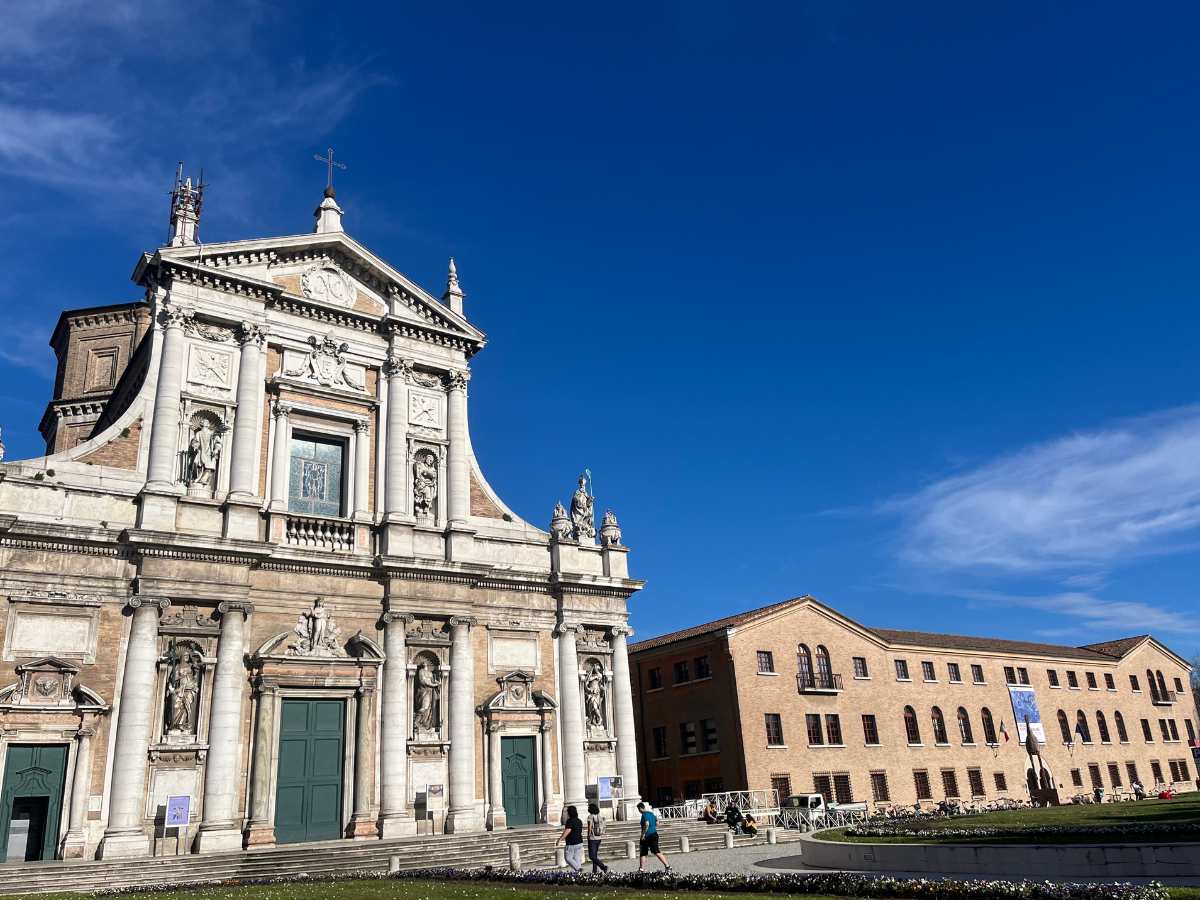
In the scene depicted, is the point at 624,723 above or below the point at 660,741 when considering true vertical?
below

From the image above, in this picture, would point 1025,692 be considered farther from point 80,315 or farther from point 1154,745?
point 80,315

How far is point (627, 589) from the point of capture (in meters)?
32.3

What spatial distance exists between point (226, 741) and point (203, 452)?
7.83 m

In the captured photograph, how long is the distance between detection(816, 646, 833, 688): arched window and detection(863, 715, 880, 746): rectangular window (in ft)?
9.05

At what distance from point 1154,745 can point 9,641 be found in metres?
66.6

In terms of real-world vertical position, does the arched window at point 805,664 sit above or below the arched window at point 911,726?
above

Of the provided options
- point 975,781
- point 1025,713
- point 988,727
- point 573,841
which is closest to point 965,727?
point 988,727

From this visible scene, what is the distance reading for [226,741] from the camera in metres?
24.0

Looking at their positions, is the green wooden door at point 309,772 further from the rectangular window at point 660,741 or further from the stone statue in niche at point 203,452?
the rectangular window at point 660,741

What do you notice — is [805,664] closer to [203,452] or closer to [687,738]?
[687,738]

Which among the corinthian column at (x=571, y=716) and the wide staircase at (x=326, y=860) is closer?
the wide staircase at (x=326, y=860)

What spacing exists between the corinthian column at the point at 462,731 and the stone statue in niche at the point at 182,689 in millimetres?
7029

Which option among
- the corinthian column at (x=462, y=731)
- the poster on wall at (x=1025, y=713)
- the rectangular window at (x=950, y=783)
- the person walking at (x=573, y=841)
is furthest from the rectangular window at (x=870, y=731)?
the person walking at (x=573, y=841)

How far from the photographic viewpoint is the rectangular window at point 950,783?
4941 centimetres
